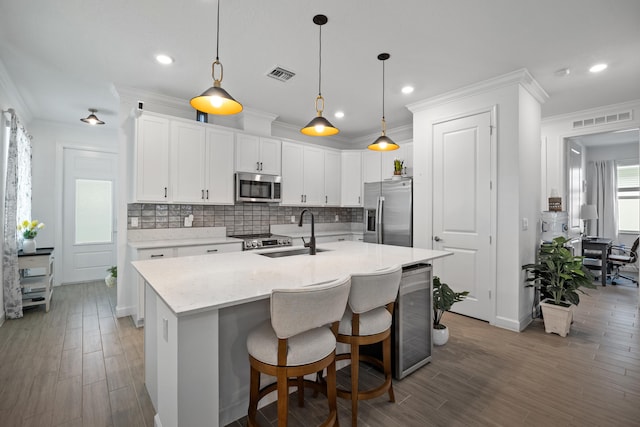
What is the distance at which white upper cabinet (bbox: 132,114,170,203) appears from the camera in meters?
3.48

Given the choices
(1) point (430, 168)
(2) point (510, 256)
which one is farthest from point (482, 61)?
(2) point (510, 256)

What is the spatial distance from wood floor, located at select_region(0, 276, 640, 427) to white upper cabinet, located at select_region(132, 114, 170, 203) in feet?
5.00

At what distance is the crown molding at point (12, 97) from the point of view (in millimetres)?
3283

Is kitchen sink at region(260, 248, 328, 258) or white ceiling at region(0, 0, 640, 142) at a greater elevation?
white ceiling at region(0, 0, 640, 142)

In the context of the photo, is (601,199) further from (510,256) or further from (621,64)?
(510,256)

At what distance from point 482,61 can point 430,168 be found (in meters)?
1.38

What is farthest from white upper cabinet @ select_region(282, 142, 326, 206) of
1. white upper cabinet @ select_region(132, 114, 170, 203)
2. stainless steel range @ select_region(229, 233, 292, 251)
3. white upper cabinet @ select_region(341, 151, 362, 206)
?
white upper cabinet @ select_region(132, 114, 170, 203)

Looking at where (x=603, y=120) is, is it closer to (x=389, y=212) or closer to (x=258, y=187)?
(x=389, y=212)

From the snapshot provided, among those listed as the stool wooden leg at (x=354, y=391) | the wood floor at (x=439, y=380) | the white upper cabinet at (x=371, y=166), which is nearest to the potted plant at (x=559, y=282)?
the wood floor at (x=439, y=380)

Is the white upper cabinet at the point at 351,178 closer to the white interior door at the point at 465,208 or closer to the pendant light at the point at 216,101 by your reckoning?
the white interior door at the point at 465,208

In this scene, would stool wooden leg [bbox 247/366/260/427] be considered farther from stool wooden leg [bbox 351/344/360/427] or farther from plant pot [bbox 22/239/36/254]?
plant pot [bbox 22/239/36/254]

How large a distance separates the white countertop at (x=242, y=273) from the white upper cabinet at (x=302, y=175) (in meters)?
2.27

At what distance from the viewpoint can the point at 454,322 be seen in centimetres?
348

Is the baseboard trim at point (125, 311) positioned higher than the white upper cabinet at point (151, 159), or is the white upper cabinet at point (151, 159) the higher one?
the white upper cabinet at point (151, 159)
